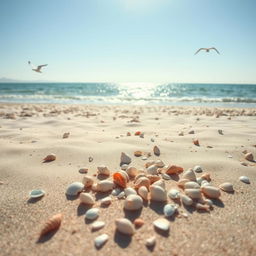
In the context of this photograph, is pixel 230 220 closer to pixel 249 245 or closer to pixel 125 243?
pixel 249 245

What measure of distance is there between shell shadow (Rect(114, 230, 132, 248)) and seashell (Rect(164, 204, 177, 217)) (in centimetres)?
27

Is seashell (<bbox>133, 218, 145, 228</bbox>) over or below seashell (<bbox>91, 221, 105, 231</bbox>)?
over

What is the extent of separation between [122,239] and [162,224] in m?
0.23

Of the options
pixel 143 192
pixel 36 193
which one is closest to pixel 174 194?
pixel 143 192

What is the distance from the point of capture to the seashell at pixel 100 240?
1007 millimetres

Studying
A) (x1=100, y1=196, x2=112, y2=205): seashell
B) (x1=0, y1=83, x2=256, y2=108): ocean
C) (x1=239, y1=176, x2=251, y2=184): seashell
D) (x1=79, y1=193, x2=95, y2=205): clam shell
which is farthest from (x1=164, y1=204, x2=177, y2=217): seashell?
(x1=0, y1=83, x2=256, y2=108): ocean

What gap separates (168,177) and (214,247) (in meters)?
0.71

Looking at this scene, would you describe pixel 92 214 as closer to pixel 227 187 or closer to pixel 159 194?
pixel 159 194

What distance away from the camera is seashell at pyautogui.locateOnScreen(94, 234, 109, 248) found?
3.30 feet

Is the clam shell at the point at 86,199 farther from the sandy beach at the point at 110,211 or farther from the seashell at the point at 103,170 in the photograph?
the seashell at the point at 103,170

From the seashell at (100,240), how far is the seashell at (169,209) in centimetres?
37

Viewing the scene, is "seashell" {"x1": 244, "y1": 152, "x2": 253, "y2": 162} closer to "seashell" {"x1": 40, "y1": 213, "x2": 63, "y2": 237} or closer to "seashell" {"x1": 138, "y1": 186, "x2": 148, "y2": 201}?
"seashell" {"x1": 138, "y1": 186, "x2": 148, "y2": 201}

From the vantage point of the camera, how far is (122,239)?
1.05m

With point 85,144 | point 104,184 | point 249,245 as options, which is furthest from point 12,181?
point 249,245
